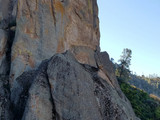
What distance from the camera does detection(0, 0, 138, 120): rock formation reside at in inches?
292

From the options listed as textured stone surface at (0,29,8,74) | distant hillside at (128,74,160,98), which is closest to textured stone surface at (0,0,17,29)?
textured stone surface at (0,29,8,74)

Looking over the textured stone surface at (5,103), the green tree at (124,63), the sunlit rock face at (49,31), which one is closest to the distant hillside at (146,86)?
the green tree at (124,63)

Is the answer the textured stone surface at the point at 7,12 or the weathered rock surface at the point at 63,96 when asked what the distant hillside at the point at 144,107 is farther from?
the textured stone surface at the point at 7,12

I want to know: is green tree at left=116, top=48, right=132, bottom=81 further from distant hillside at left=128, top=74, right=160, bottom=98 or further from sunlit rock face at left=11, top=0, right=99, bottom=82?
distant hillside at left=128, top=74, right=160, bottom=98

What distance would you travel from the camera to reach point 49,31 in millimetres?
11594

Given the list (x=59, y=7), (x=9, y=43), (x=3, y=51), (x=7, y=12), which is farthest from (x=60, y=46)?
(x=7, y=12)

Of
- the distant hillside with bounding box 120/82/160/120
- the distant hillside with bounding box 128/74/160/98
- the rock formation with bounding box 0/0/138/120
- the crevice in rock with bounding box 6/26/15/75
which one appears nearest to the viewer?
the rock formation with bounding box 0/0/138/120

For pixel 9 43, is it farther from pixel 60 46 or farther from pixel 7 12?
pixel 7 12

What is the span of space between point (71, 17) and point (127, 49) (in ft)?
92.8

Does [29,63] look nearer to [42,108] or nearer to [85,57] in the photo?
[42,108]

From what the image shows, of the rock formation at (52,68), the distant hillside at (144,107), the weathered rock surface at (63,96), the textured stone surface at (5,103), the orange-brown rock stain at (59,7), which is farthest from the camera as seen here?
the distant hillside at (144,107)

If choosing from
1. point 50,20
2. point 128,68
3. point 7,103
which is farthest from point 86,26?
point 128,68

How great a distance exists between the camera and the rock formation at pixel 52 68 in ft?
24.3

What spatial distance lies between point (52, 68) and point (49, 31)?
4138 millimetres
